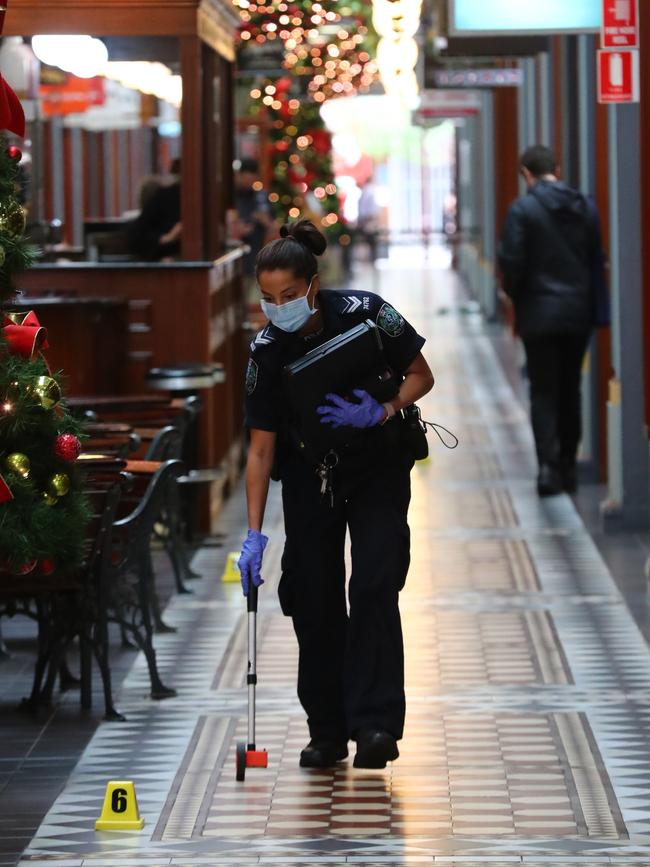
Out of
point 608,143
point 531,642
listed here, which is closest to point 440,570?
point 531,642

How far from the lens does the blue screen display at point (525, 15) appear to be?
36.9 feet

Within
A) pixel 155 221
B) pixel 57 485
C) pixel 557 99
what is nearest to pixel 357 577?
pixel 57 485

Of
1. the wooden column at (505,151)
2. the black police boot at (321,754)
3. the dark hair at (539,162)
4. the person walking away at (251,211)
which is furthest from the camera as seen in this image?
the wooden column at (505,151)

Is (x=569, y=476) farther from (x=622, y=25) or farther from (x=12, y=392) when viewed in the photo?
(x=12, y=392)


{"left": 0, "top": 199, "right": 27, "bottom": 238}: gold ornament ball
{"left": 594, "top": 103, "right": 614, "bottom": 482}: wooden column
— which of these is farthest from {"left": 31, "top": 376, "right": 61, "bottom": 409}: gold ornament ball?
{"left": 594, "top": 103, "right": 614, "bottom": 482}: wooden column

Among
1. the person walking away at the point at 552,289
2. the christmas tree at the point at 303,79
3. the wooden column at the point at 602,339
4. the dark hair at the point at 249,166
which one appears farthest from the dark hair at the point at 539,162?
the dark hair at the point at 249,166

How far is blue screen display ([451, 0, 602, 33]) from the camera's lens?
443 inches

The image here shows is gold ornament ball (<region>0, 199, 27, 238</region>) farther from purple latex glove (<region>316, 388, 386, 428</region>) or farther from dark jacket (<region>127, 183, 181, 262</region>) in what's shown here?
dark jacket (<region>127, 183, 181, 262</region>)

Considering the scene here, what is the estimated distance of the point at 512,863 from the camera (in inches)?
225

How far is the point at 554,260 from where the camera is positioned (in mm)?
12891

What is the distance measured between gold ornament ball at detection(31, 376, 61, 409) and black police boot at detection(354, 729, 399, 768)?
1406 mm

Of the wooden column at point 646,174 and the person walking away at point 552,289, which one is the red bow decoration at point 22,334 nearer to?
the wooden column at point 646,174

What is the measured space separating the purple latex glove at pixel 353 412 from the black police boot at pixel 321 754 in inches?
42.4

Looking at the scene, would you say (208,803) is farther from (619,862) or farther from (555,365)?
(555,365)
